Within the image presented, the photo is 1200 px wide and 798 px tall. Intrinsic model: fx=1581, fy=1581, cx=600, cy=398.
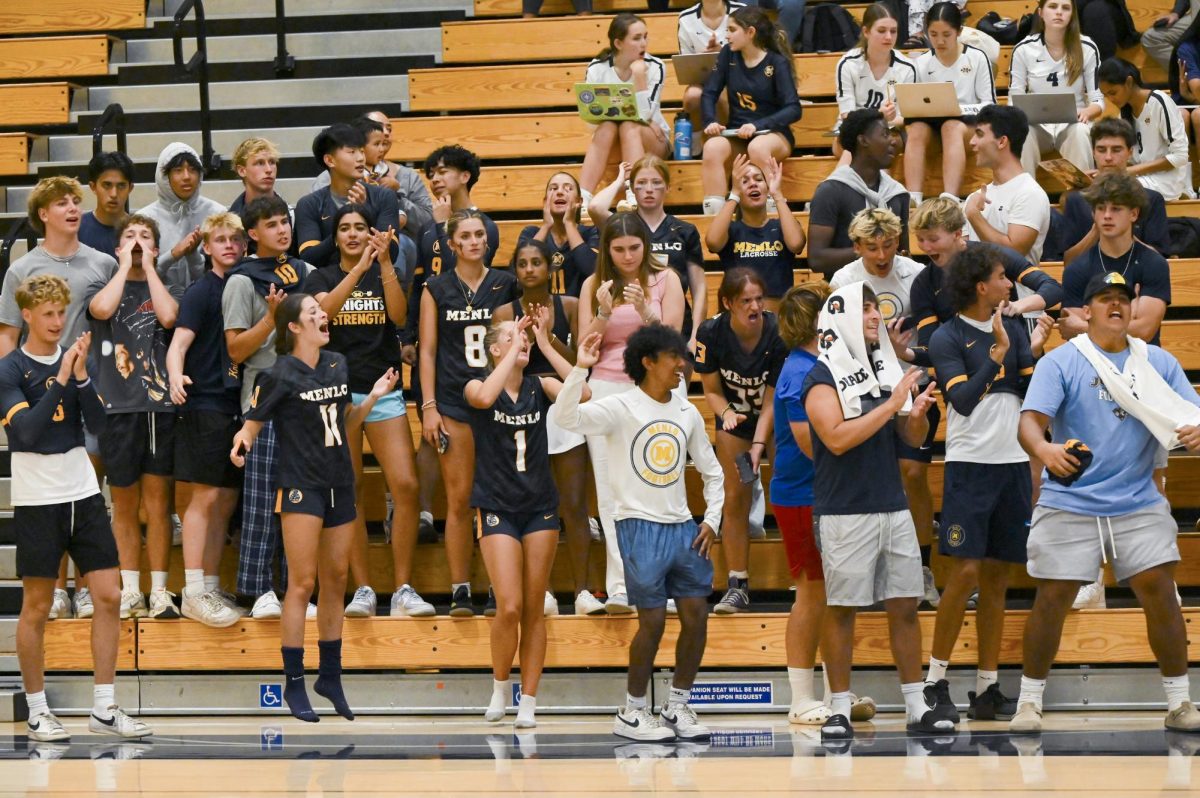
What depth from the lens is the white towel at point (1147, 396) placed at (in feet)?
19.4

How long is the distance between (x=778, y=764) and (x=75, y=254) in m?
4.14

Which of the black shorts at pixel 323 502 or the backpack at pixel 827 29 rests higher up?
the backpack at pixel 827 29

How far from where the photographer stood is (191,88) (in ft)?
36.5

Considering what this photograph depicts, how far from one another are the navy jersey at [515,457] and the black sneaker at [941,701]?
168 centimetres

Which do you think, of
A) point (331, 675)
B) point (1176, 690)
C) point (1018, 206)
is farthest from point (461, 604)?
point (1018, 206)

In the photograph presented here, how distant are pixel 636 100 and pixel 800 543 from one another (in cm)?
346

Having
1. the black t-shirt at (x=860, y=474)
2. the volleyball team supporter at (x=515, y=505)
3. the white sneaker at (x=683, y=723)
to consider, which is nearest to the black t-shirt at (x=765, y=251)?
the volleyball team supporter at (x=515, y=505)

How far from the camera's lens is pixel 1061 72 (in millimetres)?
9227

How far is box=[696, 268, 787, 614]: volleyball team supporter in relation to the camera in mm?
6828

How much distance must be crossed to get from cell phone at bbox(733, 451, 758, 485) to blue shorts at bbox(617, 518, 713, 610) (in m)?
0.53

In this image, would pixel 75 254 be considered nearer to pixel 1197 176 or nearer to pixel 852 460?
pixel 852 460

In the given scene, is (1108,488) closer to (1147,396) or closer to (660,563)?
(1147,396)

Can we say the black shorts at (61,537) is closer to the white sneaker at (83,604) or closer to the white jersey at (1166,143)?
the white sneaker at (83,604)

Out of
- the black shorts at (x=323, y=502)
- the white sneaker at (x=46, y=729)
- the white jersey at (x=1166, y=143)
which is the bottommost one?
the white sneaker at (x=46, y=729)
